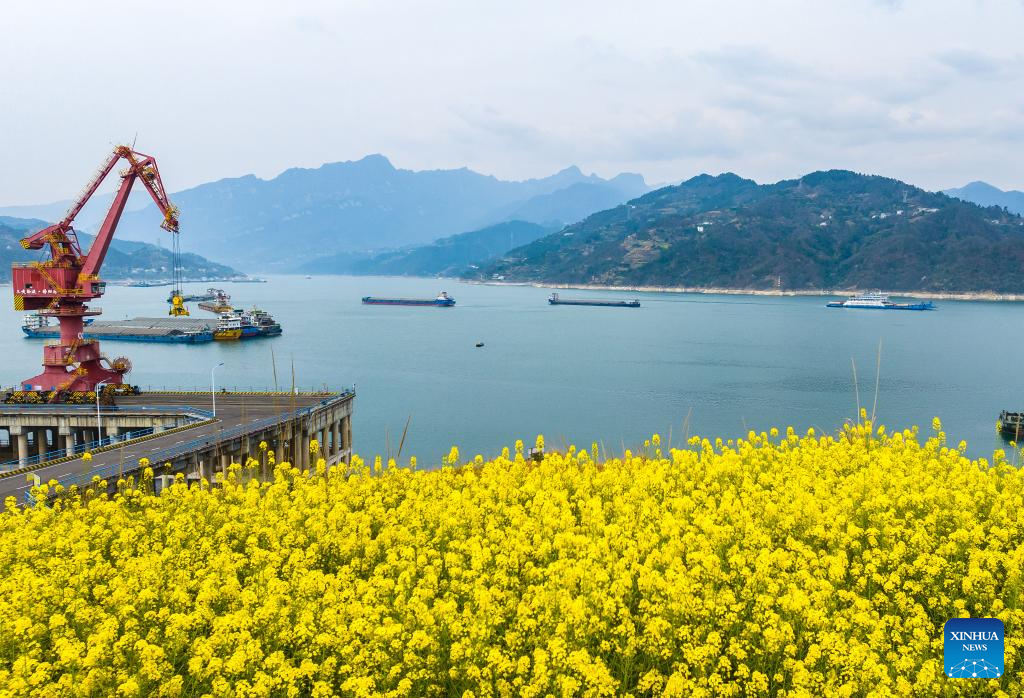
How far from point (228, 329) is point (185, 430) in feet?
364

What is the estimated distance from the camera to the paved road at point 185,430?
3506cm

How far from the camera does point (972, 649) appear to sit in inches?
563

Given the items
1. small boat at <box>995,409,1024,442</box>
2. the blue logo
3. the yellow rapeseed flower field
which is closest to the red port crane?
the yellow rapeseed flower field

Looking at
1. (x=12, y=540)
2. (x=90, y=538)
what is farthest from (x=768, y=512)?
(x=12, y=540)

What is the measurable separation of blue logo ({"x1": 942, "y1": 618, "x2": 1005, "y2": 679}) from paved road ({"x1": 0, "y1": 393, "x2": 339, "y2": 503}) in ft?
96.5

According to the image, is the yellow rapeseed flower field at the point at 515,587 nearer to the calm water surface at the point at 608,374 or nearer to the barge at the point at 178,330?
the calm water surface at the point at 608,374

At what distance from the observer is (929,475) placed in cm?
2448

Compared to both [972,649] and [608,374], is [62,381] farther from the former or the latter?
[608,374]

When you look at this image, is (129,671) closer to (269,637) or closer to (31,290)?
(269,637)

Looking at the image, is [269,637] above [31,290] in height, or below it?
below

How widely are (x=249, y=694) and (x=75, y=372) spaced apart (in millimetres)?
51513

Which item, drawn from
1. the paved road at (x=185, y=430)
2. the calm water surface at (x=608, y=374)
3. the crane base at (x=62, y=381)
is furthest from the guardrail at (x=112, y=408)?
the calm water surface at (x=608, y=374)

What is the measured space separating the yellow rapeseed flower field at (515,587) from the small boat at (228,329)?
130 metres

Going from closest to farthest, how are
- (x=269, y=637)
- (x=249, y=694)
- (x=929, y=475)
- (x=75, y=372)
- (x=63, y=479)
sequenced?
1. (x=249, y=694)
2. (x=269, y=637)
3. (x=929, y=475)
4. (x=63, y=479)
5. (x=75, y=372)
